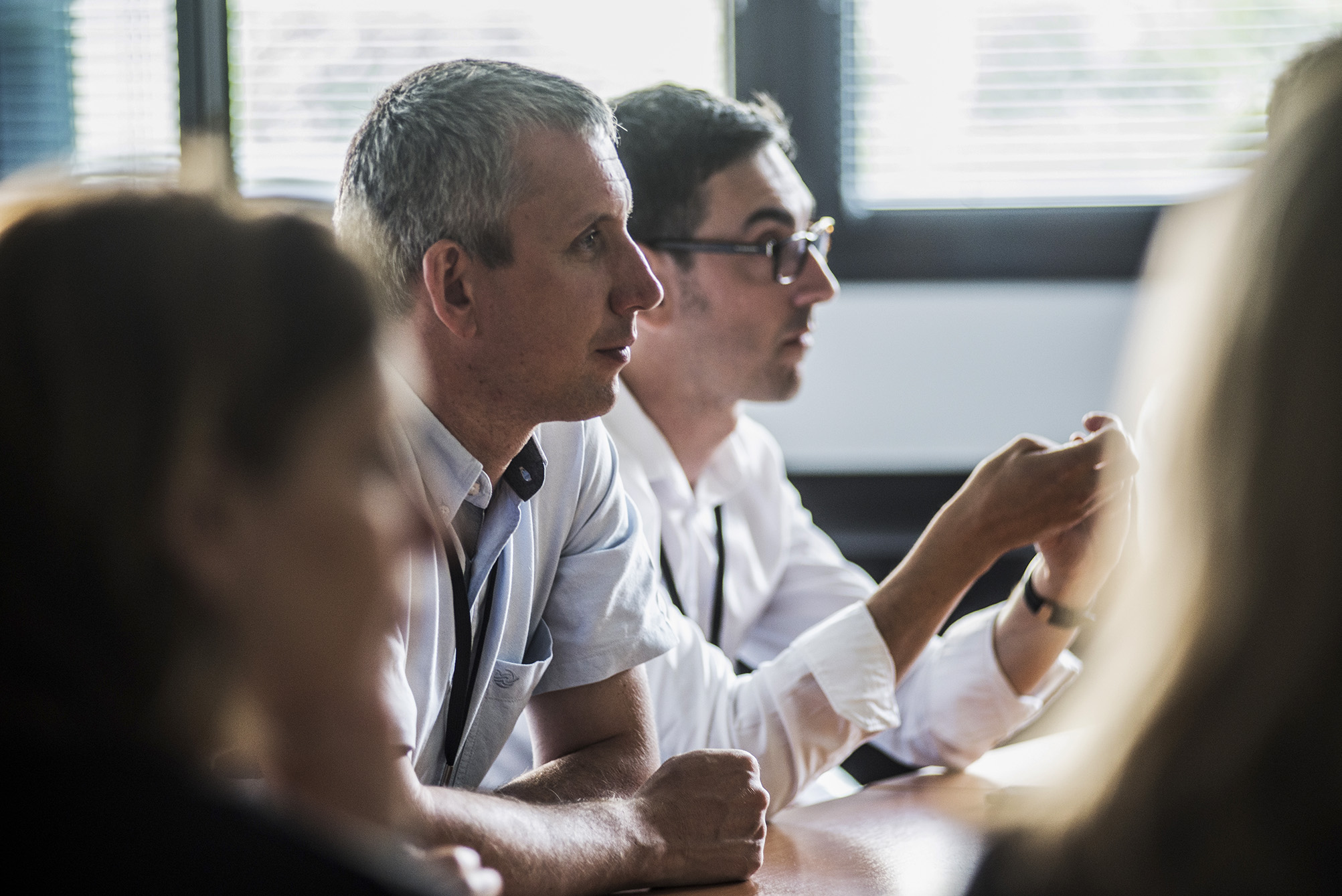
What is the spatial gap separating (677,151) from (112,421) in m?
1.39

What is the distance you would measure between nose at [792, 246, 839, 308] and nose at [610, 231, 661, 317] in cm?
65

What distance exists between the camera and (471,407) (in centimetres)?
122

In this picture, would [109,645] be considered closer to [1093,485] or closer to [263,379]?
[263,379]

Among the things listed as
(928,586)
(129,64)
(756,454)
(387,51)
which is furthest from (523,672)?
(129,64)

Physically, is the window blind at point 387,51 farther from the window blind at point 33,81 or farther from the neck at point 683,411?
the neck at point 683,411

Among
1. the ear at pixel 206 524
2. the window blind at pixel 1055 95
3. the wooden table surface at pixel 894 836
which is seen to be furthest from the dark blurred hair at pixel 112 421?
Answer: the window blind at pixel 1055 95

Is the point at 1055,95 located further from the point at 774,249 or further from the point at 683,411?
the point at 683,411

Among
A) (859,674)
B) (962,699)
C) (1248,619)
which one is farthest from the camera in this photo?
(962,699)

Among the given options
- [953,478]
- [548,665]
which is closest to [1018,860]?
[548,665]

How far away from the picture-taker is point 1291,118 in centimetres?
69

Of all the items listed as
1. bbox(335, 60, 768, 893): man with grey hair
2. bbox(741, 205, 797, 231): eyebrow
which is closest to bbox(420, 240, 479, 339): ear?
bbox(335, 60, 768, 893): man with grey hair

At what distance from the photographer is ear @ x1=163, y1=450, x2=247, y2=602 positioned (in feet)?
2.05

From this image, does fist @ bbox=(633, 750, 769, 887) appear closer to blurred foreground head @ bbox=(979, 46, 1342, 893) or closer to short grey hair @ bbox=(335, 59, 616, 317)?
blurred foreground head @ bbox=(979, 46, 1342, 893)

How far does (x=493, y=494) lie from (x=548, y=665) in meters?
0.18
